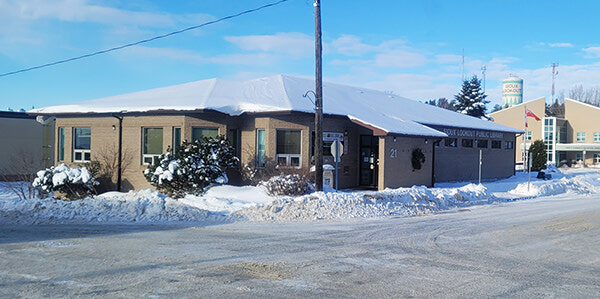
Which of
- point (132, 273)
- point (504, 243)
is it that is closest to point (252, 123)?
point (504, 243)

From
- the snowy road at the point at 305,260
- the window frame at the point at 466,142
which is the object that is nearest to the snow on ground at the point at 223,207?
the snowy road at the point at 305,260

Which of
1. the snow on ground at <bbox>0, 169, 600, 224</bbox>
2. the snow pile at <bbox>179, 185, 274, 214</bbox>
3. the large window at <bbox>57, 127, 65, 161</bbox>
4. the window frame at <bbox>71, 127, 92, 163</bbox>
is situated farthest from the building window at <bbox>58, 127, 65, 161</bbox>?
the snow pile at <bbox>179, 185, 274, 214</bbox>

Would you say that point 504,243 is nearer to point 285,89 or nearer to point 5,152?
point 285,89

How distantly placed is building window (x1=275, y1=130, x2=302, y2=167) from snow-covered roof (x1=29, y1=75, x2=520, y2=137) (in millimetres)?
1132

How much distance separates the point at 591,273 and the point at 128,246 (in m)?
8.24

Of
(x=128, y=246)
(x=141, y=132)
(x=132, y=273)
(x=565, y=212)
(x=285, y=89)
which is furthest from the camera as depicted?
(x=285, y=89)

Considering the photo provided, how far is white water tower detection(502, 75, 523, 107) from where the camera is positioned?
316 ft

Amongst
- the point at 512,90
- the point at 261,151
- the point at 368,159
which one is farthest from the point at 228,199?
the point at 512,90

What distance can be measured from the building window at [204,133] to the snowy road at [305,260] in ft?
28.4

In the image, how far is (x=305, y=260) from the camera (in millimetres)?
8977

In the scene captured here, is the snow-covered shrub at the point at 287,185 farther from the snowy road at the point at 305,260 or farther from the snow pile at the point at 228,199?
the snowy road at the point at 305,260

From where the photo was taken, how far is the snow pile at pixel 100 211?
13.7m

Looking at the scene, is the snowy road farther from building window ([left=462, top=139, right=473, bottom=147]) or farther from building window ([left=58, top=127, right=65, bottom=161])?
building window ([left=462, top=139, right=473, bottom=147])

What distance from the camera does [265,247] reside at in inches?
400
